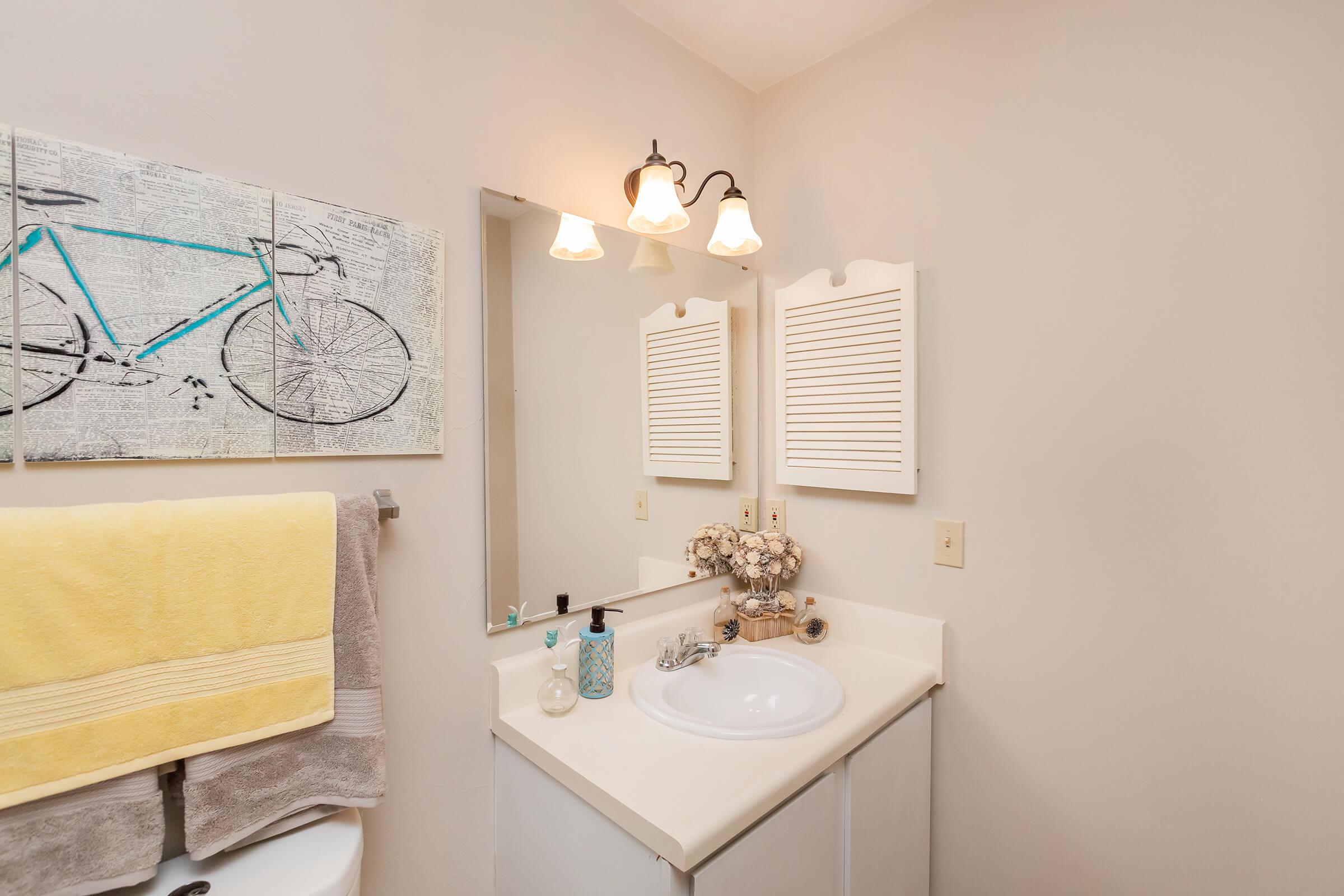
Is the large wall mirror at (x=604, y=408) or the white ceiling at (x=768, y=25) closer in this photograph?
the large wall mirror at (x=604, y=408)

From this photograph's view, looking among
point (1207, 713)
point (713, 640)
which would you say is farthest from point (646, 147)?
point (1207, 713)

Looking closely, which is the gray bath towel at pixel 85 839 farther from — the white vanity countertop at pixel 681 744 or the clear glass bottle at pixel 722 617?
the clear glass bottle at pixel 722 617

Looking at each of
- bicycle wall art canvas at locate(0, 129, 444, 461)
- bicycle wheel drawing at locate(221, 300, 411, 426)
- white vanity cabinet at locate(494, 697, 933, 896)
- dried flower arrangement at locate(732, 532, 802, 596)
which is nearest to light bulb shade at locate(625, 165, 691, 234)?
bicycle wall art canvas at locate(0, 129, 444, 461)

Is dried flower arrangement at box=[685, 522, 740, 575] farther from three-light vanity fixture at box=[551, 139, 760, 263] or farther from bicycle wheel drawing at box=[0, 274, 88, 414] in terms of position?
bicycle wheel drawing at box=[0, 274, 88, 414]

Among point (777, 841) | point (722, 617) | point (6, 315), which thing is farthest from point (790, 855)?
point (6, 315)

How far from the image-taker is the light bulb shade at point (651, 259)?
1470mm

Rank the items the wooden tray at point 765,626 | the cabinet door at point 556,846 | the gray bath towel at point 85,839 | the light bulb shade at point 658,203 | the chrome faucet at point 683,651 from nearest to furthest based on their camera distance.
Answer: the gray bath towel at point 85,839 < the cabinet door at point 556,846 < the light bulb shade at point 658,203 < the chrome faucet at point 683,651 < the wooden tray at point 765,626

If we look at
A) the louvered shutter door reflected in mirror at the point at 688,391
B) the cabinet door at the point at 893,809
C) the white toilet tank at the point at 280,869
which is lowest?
the cabinet door at the point at 893,809

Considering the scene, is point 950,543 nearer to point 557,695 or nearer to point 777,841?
point 777,841

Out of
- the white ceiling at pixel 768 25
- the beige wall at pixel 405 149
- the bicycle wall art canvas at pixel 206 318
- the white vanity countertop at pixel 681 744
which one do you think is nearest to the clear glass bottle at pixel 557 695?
the white vanity countertop at pixel 681 744

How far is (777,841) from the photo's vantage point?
94 centimetres

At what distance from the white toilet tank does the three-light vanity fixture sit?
1.13 m

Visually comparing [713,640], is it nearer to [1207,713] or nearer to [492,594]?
[492,594]

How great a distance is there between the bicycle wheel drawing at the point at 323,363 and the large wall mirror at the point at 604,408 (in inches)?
7.4
